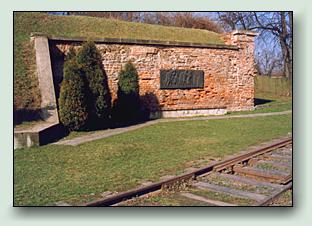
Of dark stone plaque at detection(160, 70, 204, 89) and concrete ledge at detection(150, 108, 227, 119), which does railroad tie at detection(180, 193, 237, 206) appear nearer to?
concrete ledge at detection(150, 108, 227, 119)

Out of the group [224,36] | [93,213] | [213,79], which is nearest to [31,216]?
[93,213]

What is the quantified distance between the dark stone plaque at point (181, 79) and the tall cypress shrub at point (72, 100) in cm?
344

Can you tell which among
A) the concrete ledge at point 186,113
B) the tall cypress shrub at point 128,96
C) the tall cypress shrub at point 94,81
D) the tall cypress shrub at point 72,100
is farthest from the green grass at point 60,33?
the concrete ledge at point 186,113

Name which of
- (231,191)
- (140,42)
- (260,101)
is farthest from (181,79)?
(231,191)

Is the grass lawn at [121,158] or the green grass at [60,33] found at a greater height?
the green grass at [60,33]

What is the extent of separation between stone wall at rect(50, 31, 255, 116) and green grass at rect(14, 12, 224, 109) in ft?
1.53

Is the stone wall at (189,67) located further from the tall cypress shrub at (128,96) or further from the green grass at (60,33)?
the green grass at (60,33)

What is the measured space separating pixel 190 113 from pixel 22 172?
24.8ft

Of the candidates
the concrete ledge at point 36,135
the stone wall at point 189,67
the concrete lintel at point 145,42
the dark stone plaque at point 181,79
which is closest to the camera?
the concrete ledge at point 36,135

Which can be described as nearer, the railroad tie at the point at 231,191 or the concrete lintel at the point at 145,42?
the railroad tie at the point at 231,191

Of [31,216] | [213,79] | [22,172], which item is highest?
[213,79]

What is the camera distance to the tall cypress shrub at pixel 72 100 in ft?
25.4

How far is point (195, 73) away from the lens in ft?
38.2

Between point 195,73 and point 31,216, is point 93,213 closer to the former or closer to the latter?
point 31,216
